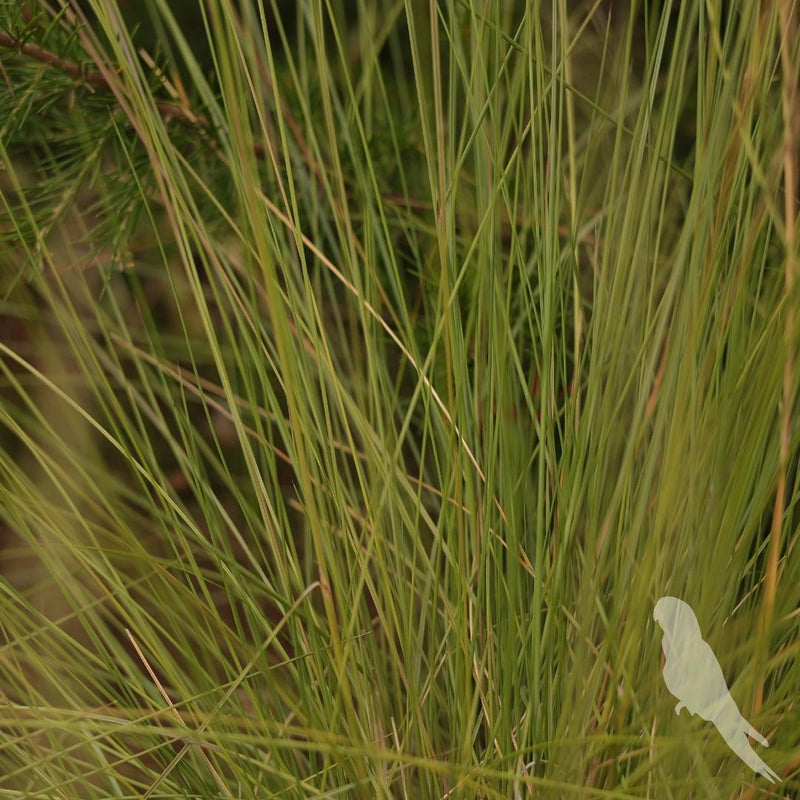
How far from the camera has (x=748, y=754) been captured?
0.39 meters

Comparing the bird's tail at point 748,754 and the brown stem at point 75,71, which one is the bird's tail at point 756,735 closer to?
the bird's tail at point 748,754

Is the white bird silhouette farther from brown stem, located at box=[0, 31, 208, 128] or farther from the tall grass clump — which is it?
brown stem, located at box=[0, 31, 208, 128]

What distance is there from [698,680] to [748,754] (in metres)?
0.03

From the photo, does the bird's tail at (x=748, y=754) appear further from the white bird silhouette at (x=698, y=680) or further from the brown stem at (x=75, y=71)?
the brown stem at (x=75, y=71)

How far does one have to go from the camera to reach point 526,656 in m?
0.45

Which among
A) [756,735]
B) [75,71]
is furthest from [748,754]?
[75,71]

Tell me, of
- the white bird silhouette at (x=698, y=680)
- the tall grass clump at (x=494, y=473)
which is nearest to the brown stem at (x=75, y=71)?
the tall grass clump at (x=494, y=473)

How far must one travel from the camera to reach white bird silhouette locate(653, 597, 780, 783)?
0.39m

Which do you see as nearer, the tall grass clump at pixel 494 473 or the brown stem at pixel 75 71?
the tall grass clump at pixel 494 473

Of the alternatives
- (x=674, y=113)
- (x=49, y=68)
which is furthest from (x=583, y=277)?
(x=49, y=68)

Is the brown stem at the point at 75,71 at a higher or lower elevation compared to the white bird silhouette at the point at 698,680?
higher

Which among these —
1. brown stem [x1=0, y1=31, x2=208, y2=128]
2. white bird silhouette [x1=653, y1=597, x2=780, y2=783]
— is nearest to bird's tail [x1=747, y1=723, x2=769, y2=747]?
white bird silhouette [x1=653, y1=597, x2=780, y2=783]

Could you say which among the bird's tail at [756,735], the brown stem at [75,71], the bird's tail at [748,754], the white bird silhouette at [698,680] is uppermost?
the brown stem at [75,71]

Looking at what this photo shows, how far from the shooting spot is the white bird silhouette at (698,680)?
1.27 ft
